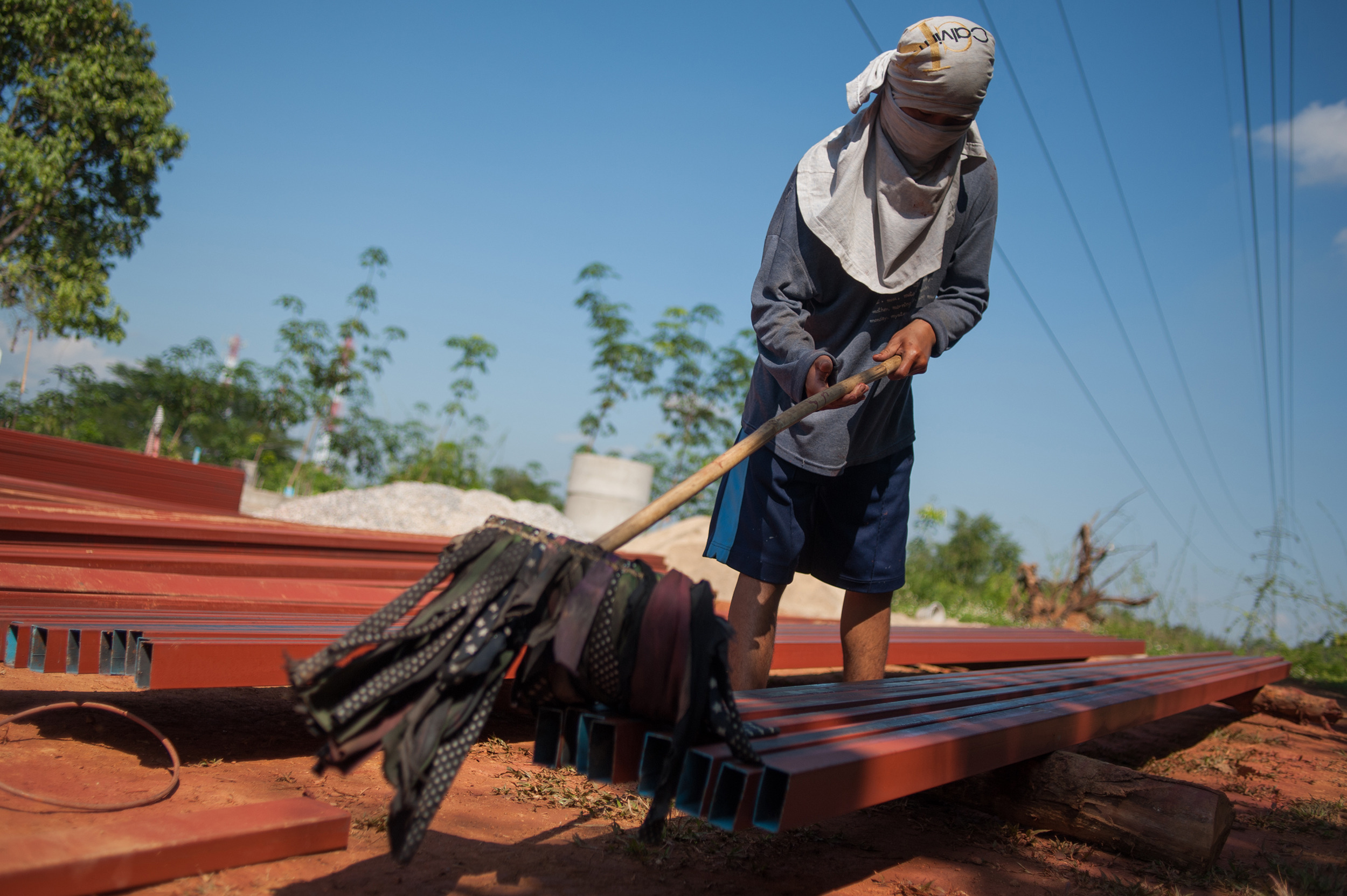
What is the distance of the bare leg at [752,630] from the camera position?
7.15 ft

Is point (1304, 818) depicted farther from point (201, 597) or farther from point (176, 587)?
point (176, 587)

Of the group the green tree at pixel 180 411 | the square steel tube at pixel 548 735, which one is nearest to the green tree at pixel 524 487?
the green tree at pixel 180 411

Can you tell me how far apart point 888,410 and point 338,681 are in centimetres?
168

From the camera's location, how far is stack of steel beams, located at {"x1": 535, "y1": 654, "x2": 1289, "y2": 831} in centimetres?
117

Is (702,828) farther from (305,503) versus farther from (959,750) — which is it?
(305,503)

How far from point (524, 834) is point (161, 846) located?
77 centimetres

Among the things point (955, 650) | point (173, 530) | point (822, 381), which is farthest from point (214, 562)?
point (955, 650)

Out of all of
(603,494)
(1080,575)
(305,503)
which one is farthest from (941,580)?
(305,503)

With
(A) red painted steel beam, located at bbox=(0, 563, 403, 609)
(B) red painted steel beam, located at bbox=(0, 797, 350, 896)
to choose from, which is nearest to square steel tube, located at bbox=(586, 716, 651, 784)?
(B) red painted steel beam, located at bbox=(0, 797, 350, 896)

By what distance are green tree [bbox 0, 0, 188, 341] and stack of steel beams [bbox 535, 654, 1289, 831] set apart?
1402 centimetres

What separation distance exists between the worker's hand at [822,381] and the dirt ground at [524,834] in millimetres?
1083

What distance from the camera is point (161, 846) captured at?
1.33 m

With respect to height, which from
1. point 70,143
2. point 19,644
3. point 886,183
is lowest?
point 19,644

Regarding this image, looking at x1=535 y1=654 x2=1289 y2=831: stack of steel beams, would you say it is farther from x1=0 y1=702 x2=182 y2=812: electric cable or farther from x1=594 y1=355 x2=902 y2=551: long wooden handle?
x1=0 y1=702 x2=182 y2=812: electric cable
